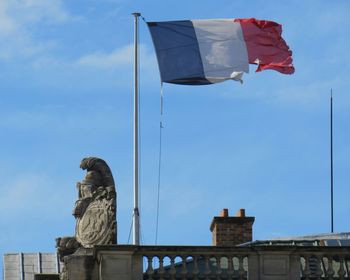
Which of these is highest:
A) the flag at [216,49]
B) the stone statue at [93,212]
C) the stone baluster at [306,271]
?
the flag at [216,49]

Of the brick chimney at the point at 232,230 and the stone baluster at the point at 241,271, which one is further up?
the brick chimney at the point at 232,230

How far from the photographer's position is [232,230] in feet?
177

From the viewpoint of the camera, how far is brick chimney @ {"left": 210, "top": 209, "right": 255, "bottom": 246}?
177 ft

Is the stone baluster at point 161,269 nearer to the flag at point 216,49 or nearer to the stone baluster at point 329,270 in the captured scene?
the stone baluster at point 329,270

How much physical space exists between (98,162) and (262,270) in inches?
205

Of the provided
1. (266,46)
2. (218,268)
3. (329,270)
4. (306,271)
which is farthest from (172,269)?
(266,46)

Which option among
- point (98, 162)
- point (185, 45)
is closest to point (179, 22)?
point (185, 45)

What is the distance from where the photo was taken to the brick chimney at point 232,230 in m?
53.9

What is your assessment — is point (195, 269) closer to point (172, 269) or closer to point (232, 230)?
point (172, 269)

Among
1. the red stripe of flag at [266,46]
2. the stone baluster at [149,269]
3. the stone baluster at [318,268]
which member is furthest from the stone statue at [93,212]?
the red stripe of flag at [266,46]

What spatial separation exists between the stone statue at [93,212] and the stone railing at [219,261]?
103 cm

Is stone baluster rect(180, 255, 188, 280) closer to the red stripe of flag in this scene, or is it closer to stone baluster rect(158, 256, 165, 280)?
stone baluster rect(158, 256, 165, 280)

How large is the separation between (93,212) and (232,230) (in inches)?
293

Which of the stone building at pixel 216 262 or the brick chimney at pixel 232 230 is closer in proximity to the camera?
the stone building at pixel 216 262
